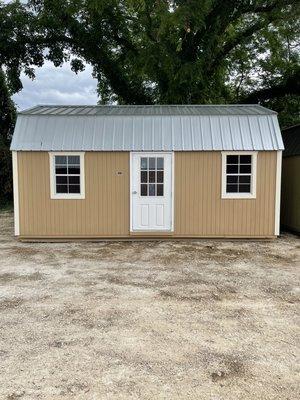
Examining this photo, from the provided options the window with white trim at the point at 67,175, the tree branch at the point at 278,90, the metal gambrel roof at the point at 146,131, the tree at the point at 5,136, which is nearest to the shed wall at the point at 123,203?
the window with white trim at the point at 67,175

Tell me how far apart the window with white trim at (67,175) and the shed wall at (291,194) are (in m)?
5.35

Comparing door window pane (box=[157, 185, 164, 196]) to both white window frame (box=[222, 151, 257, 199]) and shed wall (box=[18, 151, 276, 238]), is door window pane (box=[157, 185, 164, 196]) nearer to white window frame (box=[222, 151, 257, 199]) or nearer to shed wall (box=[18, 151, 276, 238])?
shed wall (box=[18, 151, 276, 238])

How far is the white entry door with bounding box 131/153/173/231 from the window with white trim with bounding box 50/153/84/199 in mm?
1200

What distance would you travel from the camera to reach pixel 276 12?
1330 centimetres

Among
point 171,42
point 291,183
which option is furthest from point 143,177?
point 171,42

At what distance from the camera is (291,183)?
10.0 m

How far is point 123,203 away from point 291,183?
453 centimetres

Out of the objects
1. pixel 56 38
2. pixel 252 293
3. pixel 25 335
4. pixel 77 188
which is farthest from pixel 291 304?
pixel 56 38

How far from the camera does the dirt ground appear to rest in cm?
302

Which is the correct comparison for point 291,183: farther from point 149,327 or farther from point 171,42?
point 149,327

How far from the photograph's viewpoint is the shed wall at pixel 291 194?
9703 mm

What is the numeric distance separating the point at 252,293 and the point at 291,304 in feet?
1.87

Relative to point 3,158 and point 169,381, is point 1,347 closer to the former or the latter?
point 169,381

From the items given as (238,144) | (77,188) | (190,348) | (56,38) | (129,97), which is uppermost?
(56,38)
